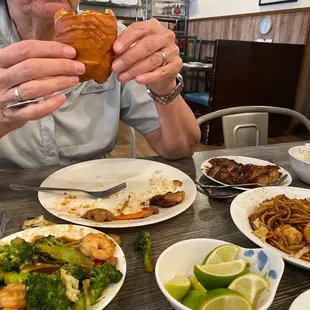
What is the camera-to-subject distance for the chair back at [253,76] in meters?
4.71

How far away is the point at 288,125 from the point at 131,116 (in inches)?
170

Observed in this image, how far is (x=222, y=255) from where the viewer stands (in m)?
0.76

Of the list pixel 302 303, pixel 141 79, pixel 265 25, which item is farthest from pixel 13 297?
pixel 265 25

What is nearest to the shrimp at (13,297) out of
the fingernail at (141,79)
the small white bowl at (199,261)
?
the small white bowl at (199,261)

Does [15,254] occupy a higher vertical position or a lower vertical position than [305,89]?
higher

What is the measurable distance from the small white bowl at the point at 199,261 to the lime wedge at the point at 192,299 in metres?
0.05

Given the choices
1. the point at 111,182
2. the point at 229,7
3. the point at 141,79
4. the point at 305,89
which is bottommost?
the point at 305,89

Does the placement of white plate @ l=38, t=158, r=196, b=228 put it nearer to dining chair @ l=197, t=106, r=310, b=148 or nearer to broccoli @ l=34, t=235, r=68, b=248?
broccoli @ l=34, t=235, r=68, b=248

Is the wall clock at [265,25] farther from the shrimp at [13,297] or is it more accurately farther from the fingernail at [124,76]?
the shrimp at [13,297]

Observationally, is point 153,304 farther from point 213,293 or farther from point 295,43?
point 295,43

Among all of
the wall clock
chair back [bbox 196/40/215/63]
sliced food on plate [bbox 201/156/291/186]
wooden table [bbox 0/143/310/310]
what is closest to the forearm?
wooden table [bbox 0/143/310/310]

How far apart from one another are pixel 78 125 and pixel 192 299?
3.92 ft

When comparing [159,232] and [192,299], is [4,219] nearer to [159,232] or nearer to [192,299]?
[159,232]

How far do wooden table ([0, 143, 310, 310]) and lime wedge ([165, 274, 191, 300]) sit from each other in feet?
0.21
